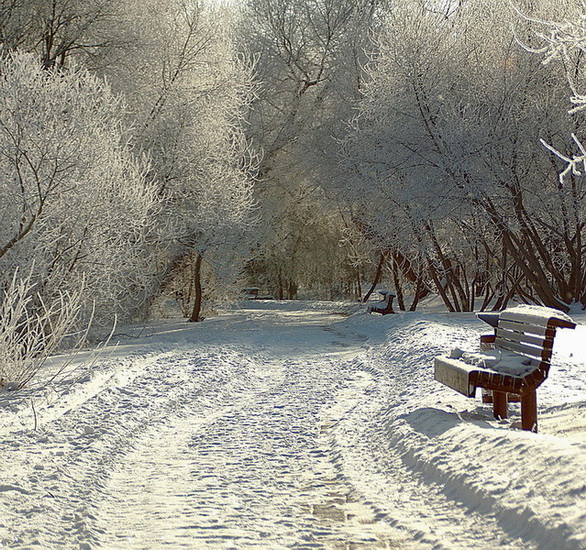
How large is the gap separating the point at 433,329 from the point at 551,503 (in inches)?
363

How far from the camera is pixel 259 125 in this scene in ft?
85.0

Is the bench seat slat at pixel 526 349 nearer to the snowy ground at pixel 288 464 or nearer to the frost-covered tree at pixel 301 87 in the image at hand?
the snowy ground at pixel 288 464

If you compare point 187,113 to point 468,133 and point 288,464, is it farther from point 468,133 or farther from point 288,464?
point 288,464

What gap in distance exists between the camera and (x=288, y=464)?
5379 mm

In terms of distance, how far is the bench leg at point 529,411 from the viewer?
18.1 ft

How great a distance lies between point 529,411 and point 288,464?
1890 millimetres

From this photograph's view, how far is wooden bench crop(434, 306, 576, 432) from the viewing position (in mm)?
5477

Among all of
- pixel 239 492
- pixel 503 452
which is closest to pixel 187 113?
pixel 239 492

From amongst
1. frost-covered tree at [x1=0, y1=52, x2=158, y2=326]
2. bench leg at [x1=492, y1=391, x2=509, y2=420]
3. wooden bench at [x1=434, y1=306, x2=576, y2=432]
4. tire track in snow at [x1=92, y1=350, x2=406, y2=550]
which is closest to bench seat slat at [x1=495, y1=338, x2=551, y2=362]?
wooden bench at [x1=434, y1=306, x2=576, y2=432]

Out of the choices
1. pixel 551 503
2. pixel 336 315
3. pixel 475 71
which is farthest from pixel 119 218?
pixel 336 315

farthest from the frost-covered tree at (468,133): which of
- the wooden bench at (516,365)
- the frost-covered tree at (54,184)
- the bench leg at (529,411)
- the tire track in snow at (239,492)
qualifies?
the bench leg at (529,411)

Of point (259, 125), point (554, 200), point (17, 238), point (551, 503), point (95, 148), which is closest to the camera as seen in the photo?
point (551, 503)

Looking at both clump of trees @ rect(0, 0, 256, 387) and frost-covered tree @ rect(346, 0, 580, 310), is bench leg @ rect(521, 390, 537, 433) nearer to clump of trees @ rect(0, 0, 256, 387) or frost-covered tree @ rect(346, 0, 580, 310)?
clump of trees @ rect(0, 0, 256, 387)

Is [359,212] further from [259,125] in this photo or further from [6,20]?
[6,20]
